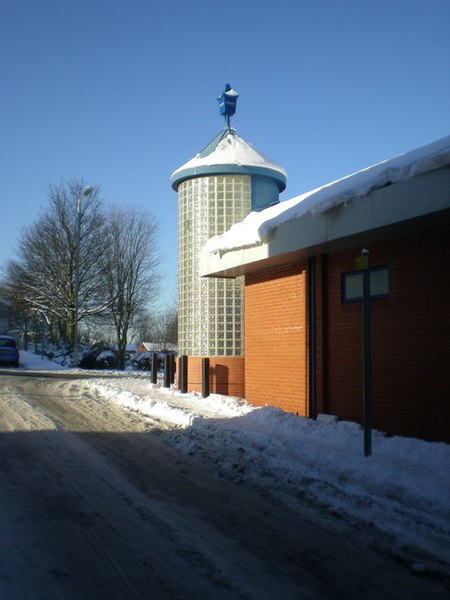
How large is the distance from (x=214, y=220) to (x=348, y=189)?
311 inches

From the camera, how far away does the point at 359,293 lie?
1034cm

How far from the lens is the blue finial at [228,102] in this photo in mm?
18734

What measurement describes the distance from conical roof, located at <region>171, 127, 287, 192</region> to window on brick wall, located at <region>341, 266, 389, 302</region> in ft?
22.5

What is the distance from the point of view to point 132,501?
6367 millimetres

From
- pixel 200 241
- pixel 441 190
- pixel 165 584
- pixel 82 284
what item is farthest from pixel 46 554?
pixel 82 284

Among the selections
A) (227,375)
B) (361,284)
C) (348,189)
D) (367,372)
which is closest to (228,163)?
(227,375)

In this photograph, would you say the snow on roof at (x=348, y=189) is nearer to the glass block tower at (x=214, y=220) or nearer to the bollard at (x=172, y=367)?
the glass block tower at (x=214, y=220)

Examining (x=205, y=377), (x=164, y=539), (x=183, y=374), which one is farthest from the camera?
A: (x=183, y=374)

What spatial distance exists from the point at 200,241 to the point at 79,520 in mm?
11715

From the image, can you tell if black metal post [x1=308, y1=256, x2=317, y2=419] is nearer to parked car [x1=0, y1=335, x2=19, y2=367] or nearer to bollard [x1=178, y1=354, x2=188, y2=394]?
bollard [x1=178, y1=354, x2=188, y2=394]

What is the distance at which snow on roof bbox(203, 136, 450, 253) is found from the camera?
7.77m

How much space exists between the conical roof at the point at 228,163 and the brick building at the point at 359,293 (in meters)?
4.08

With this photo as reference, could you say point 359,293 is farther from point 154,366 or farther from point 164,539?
point 154,366

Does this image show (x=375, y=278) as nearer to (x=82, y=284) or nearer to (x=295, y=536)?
(x=295, y=536)
